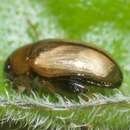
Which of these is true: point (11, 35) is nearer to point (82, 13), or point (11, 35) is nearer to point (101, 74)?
point (82, 13)

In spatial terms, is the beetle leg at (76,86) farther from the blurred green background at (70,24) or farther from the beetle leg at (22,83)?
the blurred green background at (70,24)

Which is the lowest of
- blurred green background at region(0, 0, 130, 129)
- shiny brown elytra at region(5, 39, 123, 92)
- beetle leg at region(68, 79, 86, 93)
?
Result: beetle leg at region(68, 79, 86, 93)

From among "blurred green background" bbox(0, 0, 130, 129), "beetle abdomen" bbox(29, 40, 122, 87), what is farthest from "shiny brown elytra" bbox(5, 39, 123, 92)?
"blurred green background" bbox(0, 0, 130, 129)

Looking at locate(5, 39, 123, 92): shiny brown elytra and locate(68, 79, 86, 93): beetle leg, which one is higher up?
locate(5, 39, 123, 92): shiny brown elytra

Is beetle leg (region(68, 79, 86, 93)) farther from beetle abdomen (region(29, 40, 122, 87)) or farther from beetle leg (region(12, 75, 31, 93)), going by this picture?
beetle leg (region(12, 75, 31, 93))

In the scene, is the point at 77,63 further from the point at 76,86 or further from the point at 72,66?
the point at 76,86

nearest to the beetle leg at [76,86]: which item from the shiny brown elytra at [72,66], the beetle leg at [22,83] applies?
the shiny brown elytra at [72,66]
